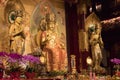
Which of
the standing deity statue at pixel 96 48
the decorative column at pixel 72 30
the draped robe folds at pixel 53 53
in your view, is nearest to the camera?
the draped robe folds at pixel 53 53

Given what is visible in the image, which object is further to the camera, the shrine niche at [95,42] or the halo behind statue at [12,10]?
the shrine niche at [95,42]

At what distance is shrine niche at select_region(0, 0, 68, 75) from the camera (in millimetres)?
7824

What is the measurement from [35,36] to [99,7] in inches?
177

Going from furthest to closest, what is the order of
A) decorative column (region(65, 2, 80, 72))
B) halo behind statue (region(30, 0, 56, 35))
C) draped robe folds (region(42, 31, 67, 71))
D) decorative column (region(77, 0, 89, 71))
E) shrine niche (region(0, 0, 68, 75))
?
decorative column (region(65, 2, 80, 72)), decorative column (region(77, 0, 89, 71)), halo behind statue (region(30, 0, 56, 35)), draped robe folds (region(42, 31, 67, 71)), shrine niche (region(0, 0, 68, 75))

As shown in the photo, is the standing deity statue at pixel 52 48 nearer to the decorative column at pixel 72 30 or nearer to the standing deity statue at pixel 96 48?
the decorative column at pixel 72 30

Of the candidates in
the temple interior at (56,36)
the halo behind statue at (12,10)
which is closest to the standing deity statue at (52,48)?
the temple interior at (56,36)

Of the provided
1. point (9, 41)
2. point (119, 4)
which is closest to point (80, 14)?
point (119, 4)

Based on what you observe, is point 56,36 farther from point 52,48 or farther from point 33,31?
point 33,31

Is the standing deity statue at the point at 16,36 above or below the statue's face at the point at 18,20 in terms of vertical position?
below

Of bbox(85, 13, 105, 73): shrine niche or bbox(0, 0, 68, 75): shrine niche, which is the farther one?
bbox(85, 13, 105, 73): shrine niche

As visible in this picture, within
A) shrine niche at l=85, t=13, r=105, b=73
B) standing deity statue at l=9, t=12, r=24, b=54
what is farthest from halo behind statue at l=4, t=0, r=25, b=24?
shrine niche at l=85, t=13, r=105, b=73

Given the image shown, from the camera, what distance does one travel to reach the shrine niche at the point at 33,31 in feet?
25.7

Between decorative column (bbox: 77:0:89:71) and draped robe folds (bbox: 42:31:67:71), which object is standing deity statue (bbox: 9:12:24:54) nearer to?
draped robe folds (bbox: 42:31:67:71)

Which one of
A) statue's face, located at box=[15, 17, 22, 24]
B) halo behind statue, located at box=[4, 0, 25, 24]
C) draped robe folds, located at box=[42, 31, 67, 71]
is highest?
halo behind statue, located at box=[4, 0, 25, 24]
